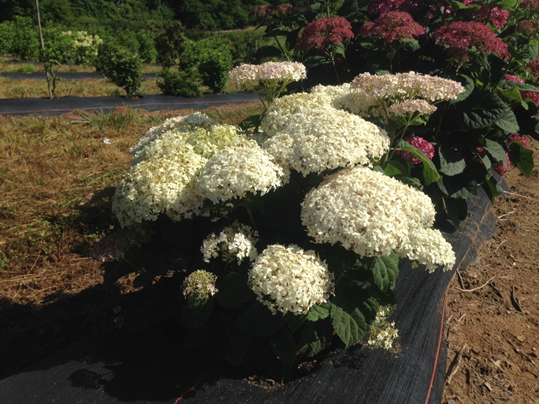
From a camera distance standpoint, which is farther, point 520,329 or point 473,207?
point 473,207

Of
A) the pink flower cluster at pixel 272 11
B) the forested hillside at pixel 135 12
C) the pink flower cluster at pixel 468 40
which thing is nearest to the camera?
the pink flower cluster at pixel 468 40

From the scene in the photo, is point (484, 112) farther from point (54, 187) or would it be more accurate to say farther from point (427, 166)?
point (54, 187)

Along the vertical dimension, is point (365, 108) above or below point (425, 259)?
above

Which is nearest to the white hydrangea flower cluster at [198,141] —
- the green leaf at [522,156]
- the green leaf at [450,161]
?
the green leaf at [450,161]

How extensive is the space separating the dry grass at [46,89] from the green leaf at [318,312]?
11394 mm

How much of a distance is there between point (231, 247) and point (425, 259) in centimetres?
101

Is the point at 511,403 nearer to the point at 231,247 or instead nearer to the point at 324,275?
the point at 324,275

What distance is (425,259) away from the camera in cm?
206

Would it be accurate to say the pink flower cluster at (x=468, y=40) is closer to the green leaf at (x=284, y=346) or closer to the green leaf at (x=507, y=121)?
the green leaf at (x=507, y=121)

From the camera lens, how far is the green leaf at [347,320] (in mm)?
1913

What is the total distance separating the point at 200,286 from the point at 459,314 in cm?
239

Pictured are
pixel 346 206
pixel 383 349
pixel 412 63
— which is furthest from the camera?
pixel 412 63

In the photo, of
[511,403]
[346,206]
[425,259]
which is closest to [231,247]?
[346,206]

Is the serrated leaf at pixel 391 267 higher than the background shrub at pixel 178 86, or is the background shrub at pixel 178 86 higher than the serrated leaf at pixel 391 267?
the serrated leaf at pixel 391 267
